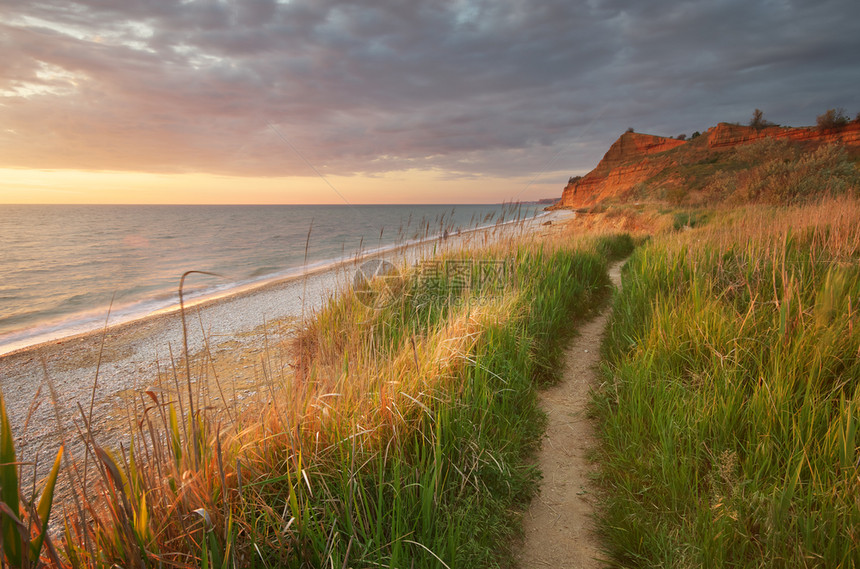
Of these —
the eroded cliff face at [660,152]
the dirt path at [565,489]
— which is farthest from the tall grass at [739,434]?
the eroded cliff face at [660,152]

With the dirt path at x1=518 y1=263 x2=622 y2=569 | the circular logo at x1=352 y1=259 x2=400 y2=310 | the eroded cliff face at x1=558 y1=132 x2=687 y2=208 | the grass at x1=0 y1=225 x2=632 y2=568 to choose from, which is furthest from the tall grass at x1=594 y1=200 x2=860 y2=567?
the eroded cliff face at x1=558 y1=132 x2=687 y2=208

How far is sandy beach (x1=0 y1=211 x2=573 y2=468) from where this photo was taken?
4.99 m

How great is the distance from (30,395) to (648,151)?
85.3 metres

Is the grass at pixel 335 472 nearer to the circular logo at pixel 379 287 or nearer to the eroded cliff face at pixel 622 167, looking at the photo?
the circular logo at pixel 379 287

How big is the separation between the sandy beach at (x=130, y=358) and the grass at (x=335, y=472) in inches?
56.8

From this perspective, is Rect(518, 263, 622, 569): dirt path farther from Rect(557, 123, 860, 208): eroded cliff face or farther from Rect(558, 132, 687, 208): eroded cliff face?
Rect(558, 132, 687, 208): eroded cliff face

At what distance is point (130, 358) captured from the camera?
24.5ft

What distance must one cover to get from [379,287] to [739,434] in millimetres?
4944

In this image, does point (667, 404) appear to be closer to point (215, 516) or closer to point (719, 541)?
point (719, 541)

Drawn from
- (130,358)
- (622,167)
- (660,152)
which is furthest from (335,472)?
(660,152)

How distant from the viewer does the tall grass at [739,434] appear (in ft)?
6.35

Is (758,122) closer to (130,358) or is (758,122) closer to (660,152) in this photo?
(660,152)

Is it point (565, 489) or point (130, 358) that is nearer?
point (565, 489)

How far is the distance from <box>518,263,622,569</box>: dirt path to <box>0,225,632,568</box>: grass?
15 centimetres
